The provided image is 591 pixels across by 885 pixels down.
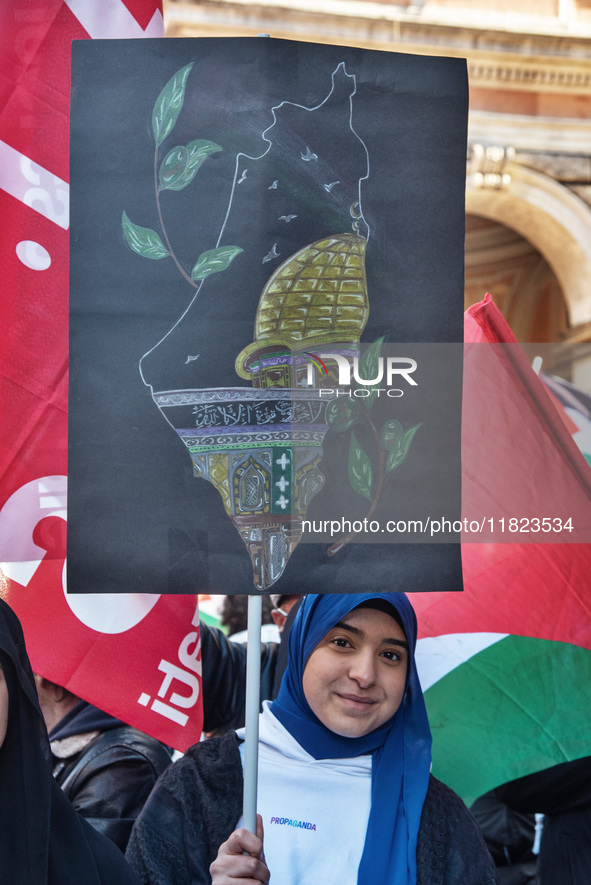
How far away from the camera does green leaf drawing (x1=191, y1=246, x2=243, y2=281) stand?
1.45m

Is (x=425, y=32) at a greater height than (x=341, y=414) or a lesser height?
greater

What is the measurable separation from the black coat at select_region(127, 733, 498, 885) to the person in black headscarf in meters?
0.16

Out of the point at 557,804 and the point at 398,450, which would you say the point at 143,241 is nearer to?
the point at 398,450

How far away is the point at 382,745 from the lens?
166 centimetres

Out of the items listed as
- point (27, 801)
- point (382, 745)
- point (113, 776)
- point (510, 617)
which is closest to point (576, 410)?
point (510, 617)

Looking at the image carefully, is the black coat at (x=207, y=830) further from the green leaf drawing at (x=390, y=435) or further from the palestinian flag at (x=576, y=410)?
the palestinian flag at (x=576, y=410)

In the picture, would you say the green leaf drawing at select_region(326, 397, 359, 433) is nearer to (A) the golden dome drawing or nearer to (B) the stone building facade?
(A) the golden dome drawing

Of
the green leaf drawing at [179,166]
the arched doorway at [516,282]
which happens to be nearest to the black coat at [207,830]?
the green leaf drawing at [179,166]

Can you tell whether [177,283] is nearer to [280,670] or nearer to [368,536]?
[368,536]

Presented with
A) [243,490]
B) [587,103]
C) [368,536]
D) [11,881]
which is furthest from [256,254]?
[587,103]

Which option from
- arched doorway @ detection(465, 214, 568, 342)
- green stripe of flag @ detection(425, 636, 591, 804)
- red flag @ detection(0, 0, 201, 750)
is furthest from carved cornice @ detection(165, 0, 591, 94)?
green stripe of flag @ detection(425, 636, 591, 804)

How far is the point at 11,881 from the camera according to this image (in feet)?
4.07

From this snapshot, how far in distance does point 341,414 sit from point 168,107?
58 cm

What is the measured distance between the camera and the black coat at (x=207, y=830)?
147 cm
